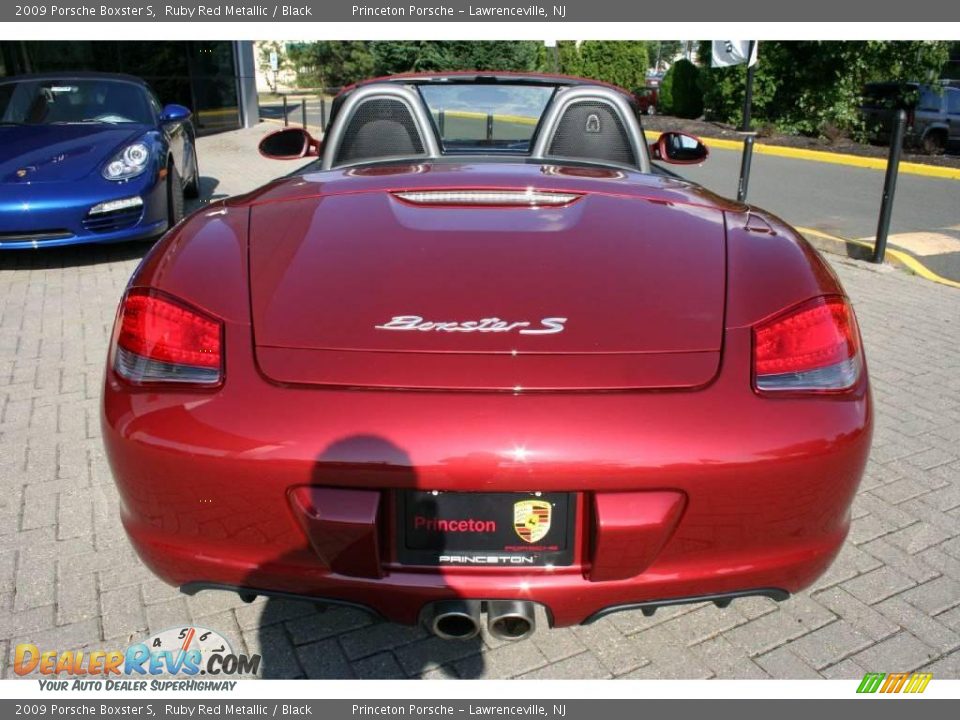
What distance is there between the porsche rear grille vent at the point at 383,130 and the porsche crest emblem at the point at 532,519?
185 cm

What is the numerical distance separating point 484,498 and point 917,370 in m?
3.67

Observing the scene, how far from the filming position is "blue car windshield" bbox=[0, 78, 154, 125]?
7074 millimetres

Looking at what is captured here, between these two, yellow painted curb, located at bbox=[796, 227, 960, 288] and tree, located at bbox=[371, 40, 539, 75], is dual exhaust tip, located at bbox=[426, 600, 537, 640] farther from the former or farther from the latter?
tree, located at bbox=[371, 40, 539, 75]

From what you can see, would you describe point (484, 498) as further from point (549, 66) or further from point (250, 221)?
point (549, 66)

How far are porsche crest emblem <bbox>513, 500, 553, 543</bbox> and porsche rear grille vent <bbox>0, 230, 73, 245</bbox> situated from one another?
5.51 metres

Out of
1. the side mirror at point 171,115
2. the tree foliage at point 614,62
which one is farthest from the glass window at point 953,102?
the side mirror at point 171,115

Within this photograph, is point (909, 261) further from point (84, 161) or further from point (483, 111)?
point (84, 161)

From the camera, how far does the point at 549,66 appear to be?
36219 mm

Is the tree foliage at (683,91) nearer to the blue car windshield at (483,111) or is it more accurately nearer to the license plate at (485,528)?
the blue car windshield at (483,111)

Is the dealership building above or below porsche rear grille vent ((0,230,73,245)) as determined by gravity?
above

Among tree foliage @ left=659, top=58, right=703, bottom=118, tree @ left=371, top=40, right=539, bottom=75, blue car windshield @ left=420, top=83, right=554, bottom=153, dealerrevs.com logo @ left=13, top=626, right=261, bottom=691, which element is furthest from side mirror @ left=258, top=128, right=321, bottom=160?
tree @ left=371, top=40, right=539, bottom=75

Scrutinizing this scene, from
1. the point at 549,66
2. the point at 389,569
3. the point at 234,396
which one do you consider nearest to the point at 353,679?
the point at 389,569

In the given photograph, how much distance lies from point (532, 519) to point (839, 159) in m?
15.8

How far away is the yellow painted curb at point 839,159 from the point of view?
1349 centimetres
